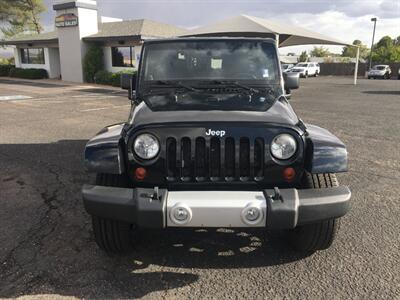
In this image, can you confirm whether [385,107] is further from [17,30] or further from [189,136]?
[17,30]

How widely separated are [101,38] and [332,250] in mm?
23258

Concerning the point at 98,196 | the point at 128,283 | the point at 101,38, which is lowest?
the point at 128,283

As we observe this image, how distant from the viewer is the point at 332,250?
3.34m

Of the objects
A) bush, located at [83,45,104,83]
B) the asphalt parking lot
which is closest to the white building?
bush, located at [83,45,104,83]

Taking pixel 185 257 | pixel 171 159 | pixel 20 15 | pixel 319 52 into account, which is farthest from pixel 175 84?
pixel 319 52

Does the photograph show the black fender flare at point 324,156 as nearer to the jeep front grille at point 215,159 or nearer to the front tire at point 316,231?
the front tire at point 316,231

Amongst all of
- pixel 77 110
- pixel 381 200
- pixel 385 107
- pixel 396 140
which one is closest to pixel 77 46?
pixel 77 110

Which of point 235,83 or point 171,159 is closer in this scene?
point 171,159

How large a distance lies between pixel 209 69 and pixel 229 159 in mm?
1449

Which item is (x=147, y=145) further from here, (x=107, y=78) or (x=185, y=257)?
(x=107, y=78)

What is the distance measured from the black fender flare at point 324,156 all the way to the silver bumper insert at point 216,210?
1.69 feet

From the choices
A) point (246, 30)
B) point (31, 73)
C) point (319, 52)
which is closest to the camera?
point (246, 30)

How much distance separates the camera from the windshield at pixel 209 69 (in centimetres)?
370

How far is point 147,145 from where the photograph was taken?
9.27 ft
